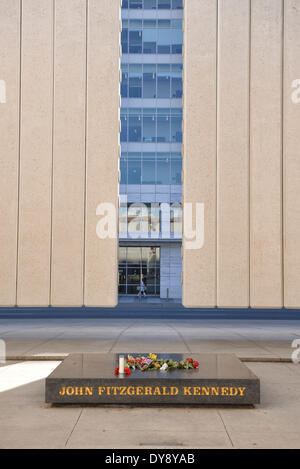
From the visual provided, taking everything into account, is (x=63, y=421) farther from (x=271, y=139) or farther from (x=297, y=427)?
(x=271, y=139)

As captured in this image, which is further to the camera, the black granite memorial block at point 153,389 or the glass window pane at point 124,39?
the glass window pane at point 124,39

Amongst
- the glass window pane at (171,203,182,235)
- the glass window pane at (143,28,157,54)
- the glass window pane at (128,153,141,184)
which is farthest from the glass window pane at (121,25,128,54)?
the glass window pane at (171,203,182,235)

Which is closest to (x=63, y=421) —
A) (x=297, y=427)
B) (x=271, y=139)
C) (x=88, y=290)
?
(x=297, y=427)

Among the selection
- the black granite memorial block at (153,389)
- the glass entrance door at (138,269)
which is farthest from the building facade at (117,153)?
the glass entrance door at (138,269)

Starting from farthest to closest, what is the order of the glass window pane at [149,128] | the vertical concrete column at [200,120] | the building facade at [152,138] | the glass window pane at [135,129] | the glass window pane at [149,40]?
1. the glass window pane at [135,129]
2. the glass window pane at [149,128]
3. the building facade at [152,138]
4. the glass window pane at [149,40]
5. the vertical concrete column at [200,120]

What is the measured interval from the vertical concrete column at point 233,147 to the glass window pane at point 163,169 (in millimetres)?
29170

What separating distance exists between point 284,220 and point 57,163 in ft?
20.6

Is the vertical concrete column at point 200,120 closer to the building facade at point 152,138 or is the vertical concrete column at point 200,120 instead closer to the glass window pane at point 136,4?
the building facade at point 152,138

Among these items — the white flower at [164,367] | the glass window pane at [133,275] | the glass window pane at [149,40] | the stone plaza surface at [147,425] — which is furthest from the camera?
the glass window pane at [133,275]

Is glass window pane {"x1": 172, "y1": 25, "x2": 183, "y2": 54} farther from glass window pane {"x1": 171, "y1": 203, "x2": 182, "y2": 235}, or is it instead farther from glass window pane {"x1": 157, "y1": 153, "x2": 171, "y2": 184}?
glass window pane {"x1": 171, "y1": 203, "x2": 182, "y2": 235}

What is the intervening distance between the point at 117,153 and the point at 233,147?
3.15 m

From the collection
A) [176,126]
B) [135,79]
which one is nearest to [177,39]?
[135,79]

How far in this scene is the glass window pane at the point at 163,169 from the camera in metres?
42.4

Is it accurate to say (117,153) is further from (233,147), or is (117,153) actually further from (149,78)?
(149,78)
